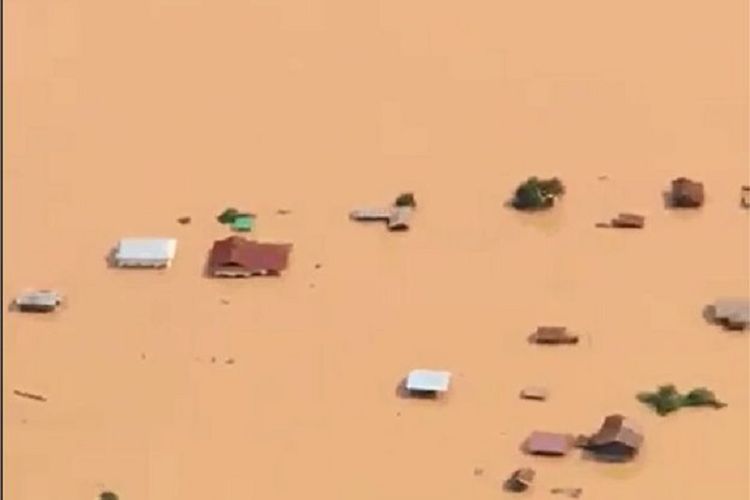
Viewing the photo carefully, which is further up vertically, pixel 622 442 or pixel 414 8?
pixel 414 8

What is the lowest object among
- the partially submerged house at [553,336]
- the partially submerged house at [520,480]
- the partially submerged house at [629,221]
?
the partially submerged house at [520,480]

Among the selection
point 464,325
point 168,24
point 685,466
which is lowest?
point 685,466

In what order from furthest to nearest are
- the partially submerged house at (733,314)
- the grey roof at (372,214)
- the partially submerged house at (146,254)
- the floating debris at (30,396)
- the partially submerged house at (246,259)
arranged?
the grey roof at (372,214), the partially submerged house at (146,254), the partially submerged house at (246,259), the partially submerged house at (733,314), the floating debris at (30,396)

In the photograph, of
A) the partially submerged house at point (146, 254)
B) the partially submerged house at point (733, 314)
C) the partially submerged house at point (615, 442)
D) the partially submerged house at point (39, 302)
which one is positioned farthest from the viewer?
the partially submerged house at point (146, 254)

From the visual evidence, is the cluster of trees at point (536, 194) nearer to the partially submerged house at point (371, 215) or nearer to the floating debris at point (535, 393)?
the partially submerged house at point (371, 215)

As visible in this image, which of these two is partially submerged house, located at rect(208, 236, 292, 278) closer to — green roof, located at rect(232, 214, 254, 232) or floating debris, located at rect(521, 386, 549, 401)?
green roof, located at rect(232, 214, 254, 232)

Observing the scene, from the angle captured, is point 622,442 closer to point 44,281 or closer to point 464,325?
point 464,325

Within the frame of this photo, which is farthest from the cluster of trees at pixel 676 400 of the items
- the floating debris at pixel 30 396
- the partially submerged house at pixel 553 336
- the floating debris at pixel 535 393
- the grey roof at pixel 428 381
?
the floating debris at pixel 30 396

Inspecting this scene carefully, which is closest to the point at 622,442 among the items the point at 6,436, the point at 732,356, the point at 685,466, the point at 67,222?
the point at 685,466
